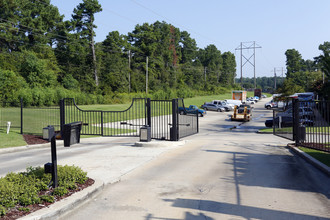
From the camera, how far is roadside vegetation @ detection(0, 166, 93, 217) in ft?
19.4

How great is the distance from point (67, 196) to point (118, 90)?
61.5m

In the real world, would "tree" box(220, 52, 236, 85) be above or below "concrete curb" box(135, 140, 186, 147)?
above

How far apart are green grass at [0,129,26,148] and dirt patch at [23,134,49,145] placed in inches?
8.9

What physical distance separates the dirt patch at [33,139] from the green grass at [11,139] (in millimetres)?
225

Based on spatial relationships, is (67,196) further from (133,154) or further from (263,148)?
(263,148)

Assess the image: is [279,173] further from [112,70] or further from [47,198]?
[112,70]

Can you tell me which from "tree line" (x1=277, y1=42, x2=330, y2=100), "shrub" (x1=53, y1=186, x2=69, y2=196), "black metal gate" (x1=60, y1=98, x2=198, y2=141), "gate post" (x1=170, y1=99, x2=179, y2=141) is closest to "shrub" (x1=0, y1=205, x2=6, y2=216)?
"shrub" (x1=53, y1=186, x2=69, y2=196)

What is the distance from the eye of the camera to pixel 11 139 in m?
15.9

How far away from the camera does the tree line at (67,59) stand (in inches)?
2037

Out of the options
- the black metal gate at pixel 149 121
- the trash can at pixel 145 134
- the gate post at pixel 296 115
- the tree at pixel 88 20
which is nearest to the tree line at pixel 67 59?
the tree at pixel 88 20

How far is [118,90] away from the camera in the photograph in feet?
222

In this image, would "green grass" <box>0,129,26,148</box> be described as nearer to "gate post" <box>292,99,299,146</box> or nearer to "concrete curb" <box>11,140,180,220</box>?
"concrete curb" <box>11,140,180,220</box>

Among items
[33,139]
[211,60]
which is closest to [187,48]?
[211,60]

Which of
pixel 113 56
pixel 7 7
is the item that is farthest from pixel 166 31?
pixel 7 7
